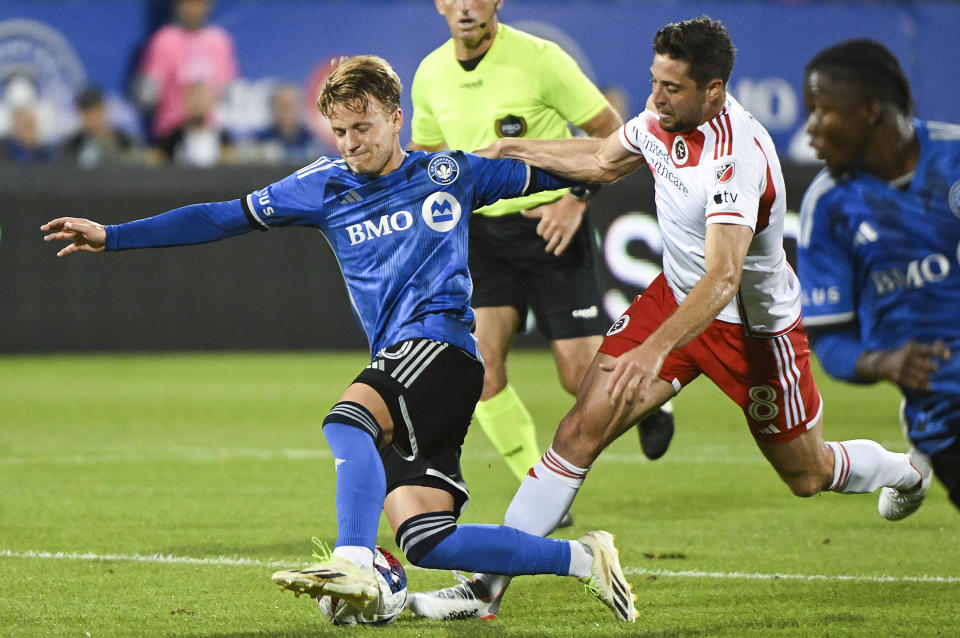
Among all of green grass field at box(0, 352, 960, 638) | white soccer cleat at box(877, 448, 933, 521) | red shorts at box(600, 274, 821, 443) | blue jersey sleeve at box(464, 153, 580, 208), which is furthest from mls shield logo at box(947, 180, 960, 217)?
white soccer cleat at box(877, 448, 933, 521)

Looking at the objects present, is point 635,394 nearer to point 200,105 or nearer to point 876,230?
point 876,230

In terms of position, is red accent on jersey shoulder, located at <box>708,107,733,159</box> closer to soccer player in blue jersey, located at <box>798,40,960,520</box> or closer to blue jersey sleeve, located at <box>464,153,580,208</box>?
soccer player in blue jersey, located at <box>798,40,960,520</box>

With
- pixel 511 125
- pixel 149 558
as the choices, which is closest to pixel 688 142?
pixel 511 125

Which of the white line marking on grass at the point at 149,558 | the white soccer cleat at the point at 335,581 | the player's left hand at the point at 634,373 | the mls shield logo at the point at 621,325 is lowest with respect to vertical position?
the white line marking on grass at the point at 149,558

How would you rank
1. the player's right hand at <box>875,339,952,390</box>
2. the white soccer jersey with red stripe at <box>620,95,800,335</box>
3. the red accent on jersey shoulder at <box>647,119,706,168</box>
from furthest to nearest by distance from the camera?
the red accent on jersey shoulder at <box>647,119,706,168</box> → the white soccer jersey with red stripe at <box>620,95,800,335</box> → the player's right hand at <box>875,339,952,390</box>

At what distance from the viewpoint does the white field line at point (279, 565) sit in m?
5.18

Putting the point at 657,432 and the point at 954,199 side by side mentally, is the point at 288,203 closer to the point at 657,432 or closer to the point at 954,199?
the point at 954,199

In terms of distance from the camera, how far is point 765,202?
4.54 meters

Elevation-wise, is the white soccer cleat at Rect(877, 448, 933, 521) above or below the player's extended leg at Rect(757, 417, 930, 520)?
below

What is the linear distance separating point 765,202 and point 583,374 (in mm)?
2255

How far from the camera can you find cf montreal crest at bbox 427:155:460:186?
182 inches

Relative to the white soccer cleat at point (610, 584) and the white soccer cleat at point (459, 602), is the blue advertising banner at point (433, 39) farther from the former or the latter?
the white soccer cleat at point (610, 584)

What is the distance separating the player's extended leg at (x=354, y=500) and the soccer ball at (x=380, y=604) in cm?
24

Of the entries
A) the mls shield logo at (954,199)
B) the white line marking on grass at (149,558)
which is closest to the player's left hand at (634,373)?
the mls shield logo at (954,199)
